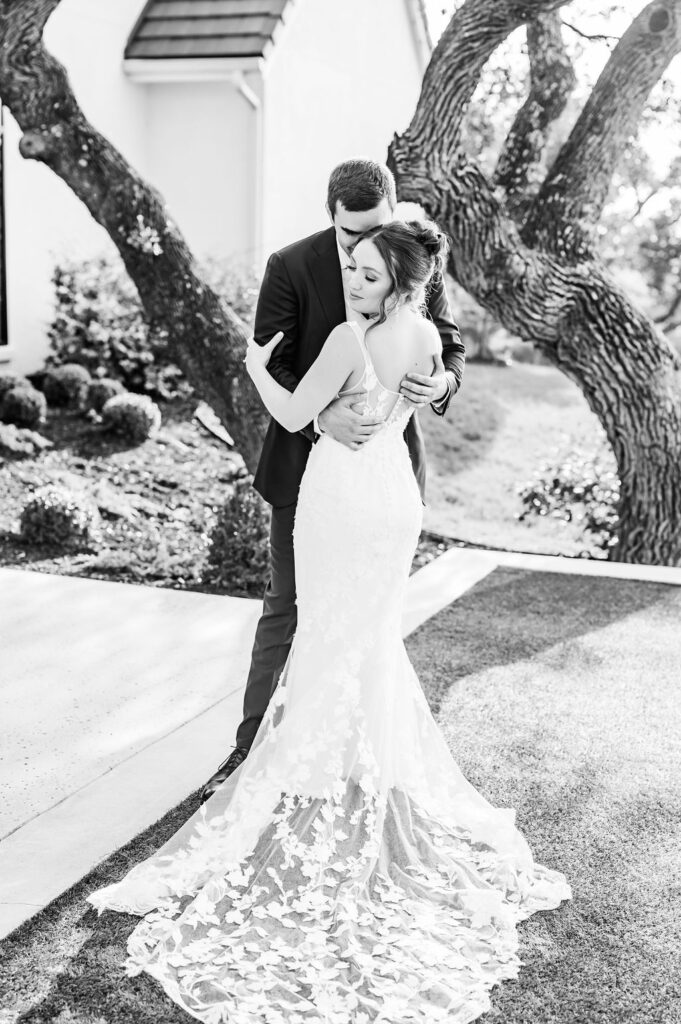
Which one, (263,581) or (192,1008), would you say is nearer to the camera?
(192,1008)

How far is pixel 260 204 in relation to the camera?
495 inches

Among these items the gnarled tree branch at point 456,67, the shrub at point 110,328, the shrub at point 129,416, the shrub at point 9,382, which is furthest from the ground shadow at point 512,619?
the shrub at point 110,328

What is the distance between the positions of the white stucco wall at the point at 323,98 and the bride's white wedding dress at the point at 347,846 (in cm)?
994

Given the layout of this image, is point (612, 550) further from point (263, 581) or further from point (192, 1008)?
point (192, 1008)

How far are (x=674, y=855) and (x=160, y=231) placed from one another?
5159mm

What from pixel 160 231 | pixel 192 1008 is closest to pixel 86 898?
pixel 192 1008

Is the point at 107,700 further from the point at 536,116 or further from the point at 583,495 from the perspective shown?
the point at 536,116

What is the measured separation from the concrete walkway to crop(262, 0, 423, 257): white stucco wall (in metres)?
7.44

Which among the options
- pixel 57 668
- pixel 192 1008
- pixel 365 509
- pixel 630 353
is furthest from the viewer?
pixel 630 353

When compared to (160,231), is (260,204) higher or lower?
Answer: higher

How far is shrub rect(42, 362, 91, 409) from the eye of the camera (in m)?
10.4

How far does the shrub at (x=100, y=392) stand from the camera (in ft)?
34.1

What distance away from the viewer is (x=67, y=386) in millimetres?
10414

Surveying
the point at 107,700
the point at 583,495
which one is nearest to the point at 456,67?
the point at 583,495
